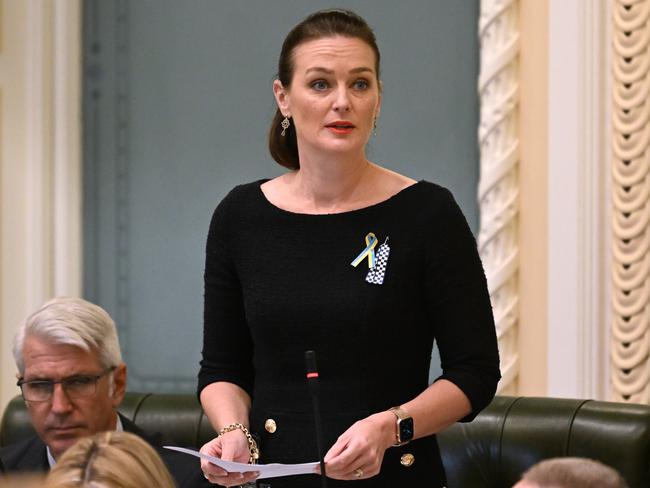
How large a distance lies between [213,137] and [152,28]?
1.76ft

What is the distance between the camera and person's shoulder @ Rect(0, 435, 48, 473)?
325cm

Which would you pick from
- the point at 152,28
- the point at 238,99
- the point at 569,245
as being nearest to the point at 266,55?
the point at 238,99

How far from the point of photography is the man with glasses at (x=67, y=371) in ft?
10.4

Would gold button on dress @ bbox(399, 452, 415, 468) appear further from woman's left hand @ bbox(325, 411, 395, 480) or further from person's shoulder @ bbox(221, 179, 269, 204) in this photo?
person's shoulder @ bbox(221, 179, 269, 204)

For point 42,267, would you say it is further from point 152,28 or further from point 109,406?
point 109,406

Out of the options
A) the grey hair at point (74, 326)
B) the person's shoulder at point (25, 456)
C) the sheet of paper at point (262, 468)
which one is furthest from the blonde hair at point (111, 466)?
the person's shoulder at point (25, 456)

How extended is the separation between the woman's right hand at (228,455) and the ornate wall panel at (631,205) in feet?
6.40

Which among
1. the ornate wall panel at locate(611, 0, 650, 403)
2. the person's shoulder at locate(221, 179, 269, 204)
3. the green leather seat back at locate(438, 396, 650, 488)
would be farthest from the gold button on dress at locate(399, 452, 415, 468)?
the ornate wall panel at locate(611, 0, 650, 403)

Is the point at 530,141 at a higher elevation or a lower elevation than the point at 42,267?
higher

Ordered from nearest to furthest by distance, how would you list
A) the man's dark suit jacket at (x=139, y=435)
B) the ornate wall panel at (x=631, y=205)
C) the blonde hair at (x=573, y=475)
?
the blonde hair at (x=573, y=475) < the man's dark suit jacket at (x=139, y=435) < the ornate wall panel at (x=631, y=205)

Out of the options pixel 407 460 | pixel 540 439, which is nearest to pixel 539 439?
pixel 540 439

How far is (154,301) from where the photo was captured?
517 cm

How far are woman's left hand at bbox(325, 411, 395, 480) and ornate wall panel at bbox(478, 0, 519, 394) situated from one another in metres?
2.17

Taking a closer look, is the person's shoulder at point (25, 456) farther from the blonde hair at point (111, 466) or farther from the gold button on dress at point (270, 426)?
the blonde hair at point (111, 466)
